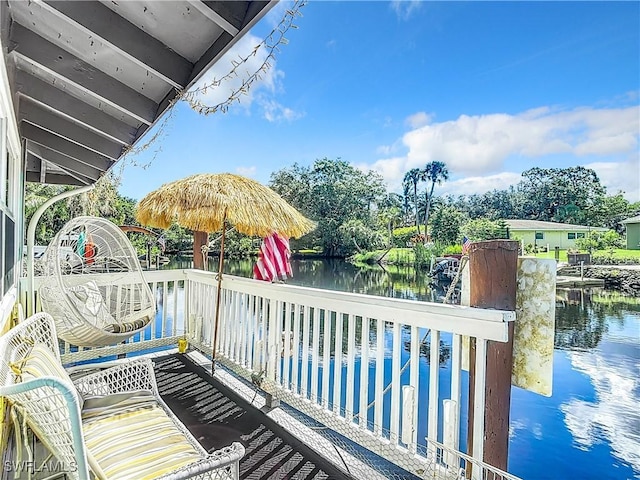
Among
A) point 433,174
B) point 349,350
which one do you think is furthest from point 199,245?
point 433,174

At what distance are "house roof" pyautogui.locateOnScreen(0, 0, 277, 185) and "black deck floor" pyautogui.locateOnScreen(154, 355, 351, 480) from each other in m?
2.01

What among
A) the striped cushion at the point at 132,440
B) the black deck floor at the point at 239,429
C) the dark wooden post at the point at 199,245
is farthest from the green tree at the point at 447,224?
the striped cushion at the point at 132,440

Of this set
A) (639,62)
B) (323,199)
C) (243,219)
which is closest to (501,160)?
(639,62)

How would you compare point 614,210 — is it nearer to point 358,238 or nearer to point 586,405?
point 358,238

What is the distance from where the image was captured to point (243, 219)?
10.8 feet

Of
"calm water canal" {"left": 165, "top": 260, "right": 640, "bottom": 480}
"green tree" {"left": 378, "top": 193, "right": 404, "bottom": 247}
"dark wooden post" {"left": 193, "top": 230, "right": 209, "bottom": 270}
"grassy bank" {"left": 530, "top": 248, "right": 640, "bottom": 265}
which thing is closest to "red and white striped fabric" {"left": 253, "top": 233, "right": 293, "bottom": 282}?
"dark wooden post" {"left": 193, "top": 230, "right": 209, "bottom": 270}

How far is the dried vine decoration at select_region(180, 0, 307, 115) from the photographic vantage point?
167cm

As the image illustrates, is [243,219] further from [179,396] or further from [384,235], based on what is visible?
[384,235]

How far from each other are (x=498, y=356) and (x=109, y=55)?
242cm

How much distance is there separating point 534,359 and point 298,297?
4.89ft

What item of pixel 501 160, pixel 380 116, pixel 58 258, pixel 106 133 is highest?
pixel 380 116

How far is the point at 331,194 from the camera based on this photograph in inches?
1313

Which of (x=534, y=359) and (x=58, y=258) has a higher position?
(x=58, y=258)

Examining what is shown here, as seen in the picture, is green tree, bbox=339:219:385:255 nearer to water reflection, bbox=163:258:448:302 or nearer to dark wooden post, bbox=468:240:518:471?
water reflection, bbox=163:258:448:302
